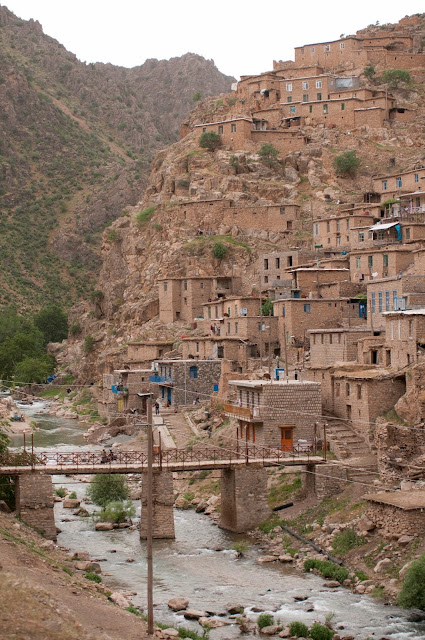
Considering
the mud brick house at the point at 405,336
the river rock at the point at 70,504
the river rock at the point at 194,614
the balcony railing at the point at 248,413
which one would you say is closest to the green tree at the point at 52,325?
the river rock at the point at 70,504

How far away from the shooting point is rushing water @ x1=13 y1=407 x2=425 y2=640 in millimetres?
26438

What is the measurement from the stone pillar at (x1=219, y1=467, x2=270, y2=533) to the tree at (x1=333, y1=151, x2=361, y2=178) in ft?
142

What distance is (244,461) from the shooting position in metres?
36.4

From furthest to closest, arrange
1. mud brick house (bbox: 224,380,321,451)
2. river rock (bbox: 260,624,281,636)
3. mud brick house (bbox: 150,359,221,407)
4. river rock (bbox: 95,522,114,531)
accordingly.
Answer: mud brick house (bbox: 150,359,221,407), mud brick house (bbox: 224,380,321,451), river rock (bbox: 95,522,114,531), river rock (bbox: 260,624,281,636)

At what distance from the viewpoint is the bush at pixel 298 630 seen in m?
25.5

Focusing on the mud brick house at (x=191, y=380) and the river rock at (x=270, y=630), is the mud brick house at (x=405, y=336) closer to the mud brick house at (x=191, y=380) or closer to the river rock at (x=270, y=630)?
the river rock at (x=270, y=630)

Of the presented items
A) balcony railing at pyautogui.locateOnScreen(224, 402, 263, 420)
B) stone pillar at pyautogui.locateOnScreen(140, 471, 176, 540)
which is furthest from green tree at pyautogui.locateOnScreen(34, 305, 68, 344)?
stone pillar at pyautogui.locateOnScreen(140, 471, 176, 540)

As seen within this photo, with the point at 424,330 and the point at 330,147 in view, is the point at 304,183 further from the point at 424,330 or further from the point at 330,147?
the point at 424,330

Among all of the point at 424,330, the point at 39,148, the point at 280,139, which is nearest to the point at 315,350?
the point at 424,330

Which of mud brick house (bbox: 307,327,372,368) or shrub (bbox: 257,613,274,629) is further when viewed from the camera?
mud brick house (bbox: 307,327,372,368)

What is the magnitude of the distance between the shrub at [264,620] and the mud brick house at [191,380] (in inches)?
1115

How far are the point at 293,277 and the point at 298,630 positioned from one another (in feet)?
114

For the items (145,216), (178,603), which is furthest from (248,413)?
(145,216)

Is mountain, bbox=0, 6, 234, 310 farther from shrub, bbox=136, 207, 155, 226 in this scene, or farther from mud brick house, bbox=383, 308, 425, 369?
mud brick house, bbox=383, 308, 425, 369
